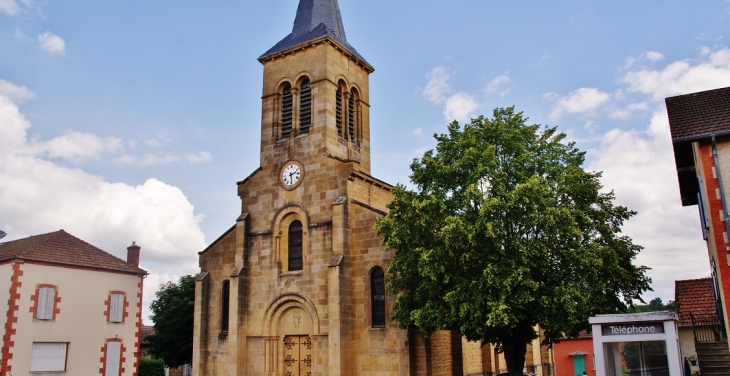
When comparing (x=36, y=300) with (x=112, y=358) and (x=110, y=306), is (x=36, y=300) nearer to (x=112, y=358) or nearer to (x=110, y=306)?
(x=110, y=306)

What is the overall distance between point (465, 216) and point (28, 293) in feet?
69.9

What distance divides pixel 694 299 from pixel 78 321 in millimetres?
28279

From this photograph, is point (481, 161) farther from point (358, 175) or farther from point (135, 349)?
point (135, 349)

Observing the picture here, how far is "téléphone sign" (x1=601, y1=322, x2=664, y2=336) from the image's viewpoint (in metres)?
14.8

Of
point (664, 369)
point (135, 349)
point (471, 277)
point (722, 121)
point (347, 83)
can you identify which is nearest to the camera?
point (664, 369)

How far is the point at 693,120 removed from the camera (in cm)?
1605

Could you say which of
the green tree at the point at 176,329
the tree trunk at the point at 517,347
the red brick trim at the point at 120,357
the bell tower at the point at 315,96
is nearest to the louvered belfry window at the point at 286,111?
the bell tower at the point at 315,96

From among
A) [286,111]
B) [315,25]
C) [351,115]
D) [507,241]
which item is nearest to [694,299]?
[507,241]

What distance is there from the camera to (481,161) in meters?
20.0

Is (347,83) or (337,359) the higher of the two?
(347,83)

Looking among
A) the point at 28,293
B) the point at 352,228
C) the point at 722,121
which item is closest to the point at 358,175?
the point at 352,228

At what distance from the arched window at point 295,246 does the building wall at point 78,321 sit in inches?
451

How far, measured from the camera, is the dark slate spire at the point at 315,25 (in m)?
29.9

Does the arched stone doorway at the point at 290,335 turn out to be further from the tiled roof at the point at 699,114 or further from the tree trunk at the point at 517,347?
the tiled roof at the point at 699,114
